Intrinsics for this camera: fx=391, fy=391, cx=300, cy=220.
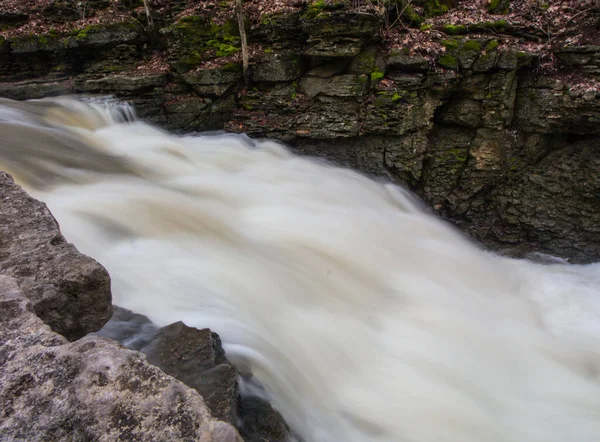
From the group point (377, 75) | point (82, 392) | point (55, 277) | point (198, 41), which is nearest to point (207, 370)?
point (55, 277)

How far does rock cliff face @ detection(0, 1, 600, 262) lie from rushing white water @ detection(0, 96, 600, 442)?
0.75 meters

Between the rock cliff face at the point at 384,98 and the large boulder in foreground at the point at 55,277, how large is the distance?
6759 mm

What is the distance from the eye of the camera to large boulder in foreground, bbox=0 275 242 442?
3.87ft

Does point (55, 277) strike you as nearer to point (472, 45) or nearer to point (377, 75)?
point (377, 75)

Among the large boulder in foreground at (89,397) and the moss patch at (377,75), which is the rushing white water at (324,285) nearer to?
the large boulder in foreground at (89,397)

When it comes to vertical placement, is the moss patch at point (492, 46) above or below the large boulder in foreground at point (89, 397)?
above

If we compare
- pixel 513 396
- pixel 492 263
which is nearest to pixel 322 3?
pixel 492 263

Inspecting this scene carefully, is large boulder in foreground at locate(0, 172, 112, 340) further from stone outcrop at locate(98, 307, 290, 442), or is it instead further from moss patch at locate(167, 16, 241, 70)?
moss patch at locate(167, 16, 241, 70)

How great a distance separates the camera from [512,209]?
860cm

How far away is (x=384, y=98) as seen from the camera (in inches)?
312

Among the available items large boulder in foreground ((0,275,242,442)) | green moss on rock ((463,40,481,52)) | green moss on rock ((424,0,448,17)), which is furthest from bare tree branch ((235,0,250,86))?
large boulder in foreground ((0,275,242,442))

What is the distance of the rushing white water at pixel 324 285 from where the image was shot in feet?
11.0

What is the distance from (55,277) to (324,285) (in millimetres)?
3254

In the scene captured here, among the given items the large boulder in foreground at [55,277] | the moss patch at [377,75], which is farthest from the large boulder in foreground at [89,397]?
the moss patch at [377,75]
